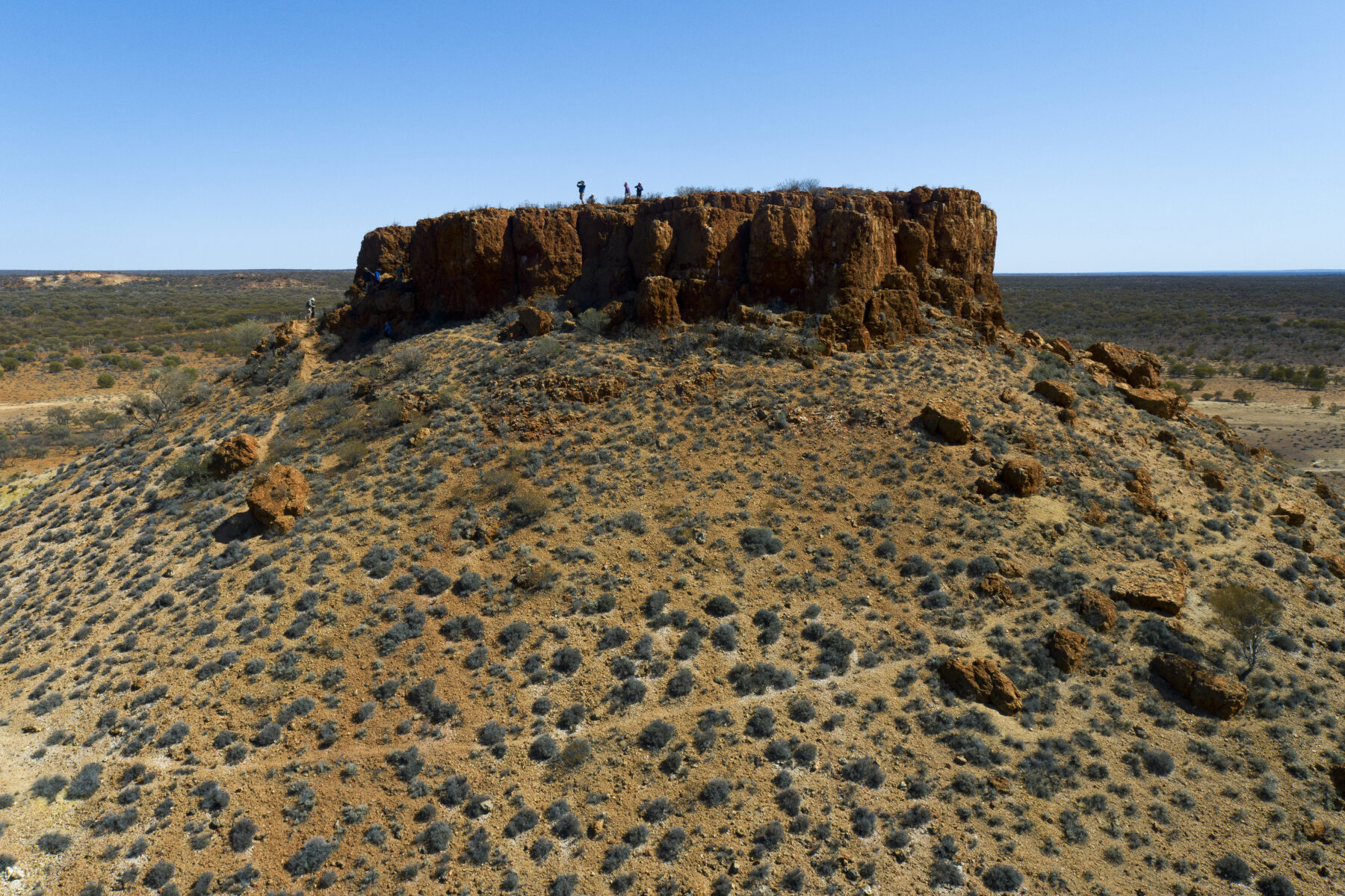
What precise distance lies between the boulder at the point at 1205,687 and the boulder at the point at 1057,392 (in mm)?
10303

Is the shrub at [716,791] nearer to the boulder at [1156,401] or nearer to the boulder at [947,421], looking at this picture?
the boulder at [947,421]

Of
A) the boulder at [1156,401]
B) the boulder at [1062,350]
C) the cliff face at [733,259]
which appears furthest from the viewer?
the boulder at [1062,350]

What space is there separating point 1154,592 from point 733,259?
1620cm

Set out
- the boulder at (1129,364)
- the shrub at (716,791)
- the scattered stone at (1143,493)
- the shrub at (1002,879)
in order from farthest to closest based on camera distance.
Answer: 1. the boulder at (1129,364)
2. the scattered stone at (1143,493)
3. the shrub at (716,791)
4. the shrub at (1002,879)

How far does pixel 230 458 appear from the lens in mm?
19906

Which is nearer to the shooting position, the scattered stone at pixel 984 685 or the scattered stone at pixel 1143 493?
the scattered stone at pixel 984 685

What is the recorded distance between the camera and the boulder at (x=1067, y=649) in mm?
13648

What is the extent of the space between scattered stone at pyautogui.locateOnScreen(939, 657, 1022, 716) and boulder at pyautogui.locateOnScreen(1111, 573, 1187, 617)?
4574mm

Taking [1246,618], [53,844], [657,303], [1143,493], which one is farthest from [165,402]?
[1246,618]

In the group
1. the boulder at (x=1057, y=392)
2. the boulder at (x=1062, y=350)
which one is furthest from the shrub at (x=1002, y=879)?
the boulder at (x=1062, y=350)

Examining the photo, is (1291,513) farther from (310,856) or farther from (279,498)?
(279,498)

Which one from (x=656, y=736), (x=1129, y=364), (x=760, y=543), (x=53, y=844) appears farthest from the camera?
(x=1129, y=364)

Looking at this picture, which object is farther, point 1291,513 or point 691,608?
point 1291,513

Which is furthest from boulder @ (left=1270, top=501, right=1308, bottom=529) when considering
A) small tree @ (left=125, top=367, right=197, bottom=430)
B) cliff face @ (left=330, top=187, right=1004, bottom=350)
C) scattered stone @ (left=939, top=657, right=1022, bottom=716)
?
small tree @ (left=125, top=367, right=197, bottom=430)
